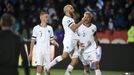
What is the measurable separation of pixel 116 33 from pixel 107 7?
1797 millimetres

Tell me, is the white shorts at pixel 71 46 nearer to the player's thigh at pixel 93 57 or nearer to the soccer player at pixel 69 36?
the soccer player at pixel 69 36

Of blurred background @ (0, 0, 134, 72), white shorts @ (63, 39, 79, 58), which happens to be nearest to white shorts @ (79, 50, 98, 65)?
white shorts @ (63, 39, 79, 58)

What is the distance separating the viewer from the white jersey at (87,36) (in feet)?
51.7

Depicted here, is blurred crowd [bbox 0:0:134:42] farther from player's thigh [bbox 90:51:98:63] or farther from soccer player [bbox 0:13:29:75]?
soccer player [bbox 0:13:29:75]

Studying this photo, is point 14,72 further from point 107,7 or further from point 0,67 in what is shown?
point 107,7

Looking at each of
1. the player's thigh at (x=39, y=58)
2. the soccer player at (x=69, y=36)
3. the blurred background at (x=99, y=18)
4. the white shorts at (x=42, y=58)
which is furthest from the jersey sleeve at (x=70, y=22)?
the blurred background at (x=99, y=18)

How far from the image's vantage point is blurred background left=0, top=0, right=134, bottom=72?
70.3 feet

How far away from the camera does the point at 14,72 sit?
945 centimetres

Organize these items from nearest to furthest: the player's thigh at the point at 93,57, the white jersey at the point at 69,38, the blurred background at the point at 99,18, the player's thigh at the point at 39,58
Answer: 1. the player's thigh at the point at 39,58
2. the white jersey at the point at 69,38
3. the player's thigh at the point at 93,57
4. the blurred background at the point at 99,18

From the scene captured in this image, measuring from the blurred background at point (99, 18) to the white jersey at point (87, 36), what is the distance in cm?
558

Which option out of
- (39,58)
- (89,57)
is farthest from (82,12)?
(39,58)

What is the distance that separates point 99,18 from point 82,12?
2.98 ft

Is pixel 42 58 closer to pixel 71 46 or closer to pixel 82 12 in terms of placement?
pixel 71 46

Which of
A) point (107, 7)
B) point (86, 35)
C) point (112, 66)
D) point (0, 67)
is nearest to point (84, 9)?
point (107, 7)
